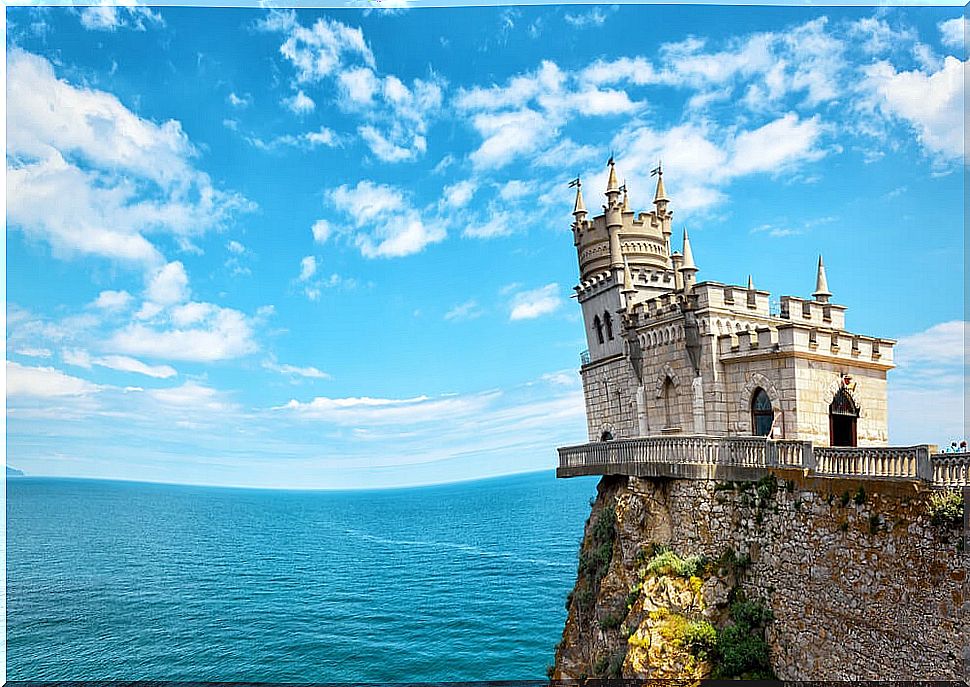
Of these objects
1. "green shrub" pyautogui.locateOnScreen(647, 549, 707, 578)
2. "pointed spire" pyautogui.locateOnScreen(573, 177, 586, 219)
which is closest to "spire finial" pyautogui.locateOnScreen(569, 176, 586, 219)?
"pointed spire" pyautogui.locateOnScreen(573, 177, 586, 219)

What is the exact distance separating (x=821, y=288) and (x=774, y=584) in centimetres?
472

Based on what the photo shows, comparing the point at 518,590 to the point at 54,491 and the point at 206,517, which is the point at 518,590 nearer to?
the point at 206,517

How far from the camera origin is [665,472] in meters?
8.62

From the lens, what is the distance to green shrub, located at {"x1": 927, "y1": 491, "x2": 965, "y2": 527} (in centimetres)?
556

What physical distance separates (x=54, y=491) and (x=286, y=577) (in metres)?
53.8

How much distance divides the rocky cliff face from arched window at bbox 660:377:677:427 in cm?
114

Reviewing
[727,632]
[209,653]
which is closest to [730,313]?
[727,632]

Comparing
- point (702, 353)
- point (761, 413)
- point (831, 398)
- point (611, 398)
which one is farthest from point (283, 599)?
point (831, 398)

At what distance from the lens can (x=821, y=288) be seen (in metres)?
10.2

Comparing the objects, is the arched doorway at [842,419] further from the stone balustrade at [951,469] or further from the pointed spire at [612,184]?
the pointed spire at [612,184]

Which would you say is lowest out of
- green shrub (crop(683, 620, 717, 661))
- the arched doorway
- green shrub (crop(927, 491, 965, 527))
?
green shrub (crop(683, 620, 717, 661))

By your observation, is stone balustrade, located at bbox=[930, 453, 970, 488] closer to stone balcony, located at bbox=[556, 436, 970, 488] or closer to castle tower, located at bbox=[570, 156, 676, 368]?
stone balcony, located at bbox=[556, 436, 970, 488]

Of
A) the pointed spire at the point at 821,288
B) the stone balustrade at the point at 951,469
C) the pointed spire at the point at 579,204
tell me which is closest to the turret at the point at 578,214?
the pointed spire at the point at 579,204

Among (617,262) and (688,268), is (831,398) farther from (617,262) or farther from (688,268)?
(617,262)
